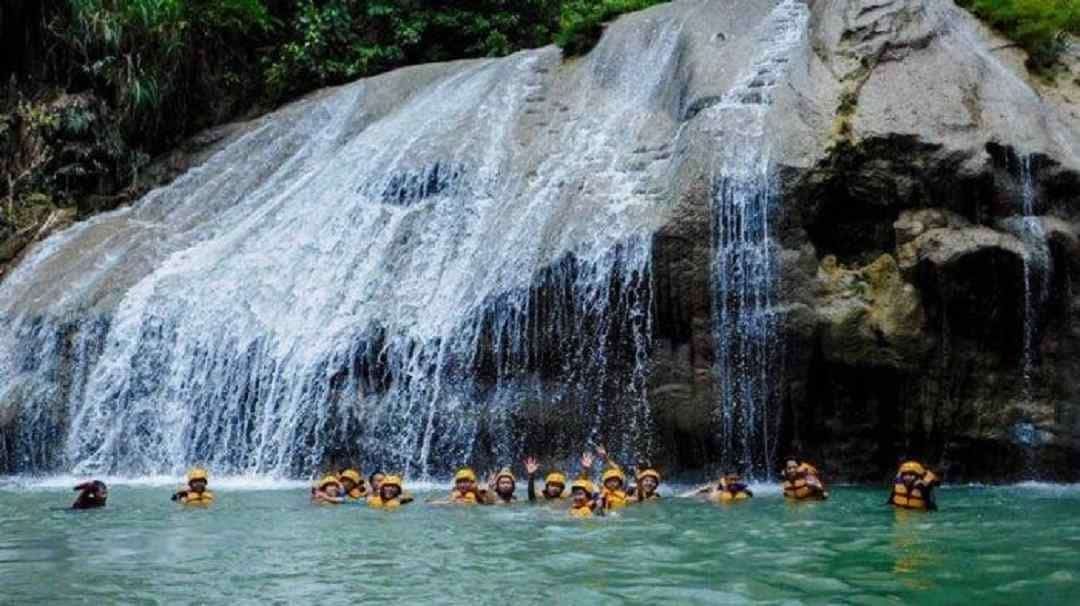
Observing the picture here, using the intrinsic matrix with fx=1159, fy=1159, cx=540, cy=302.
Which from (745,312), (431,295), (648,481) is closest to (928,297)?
(745,312)

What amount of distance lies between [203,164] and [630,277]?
11.3m

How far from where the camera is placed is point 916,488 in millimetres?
10703

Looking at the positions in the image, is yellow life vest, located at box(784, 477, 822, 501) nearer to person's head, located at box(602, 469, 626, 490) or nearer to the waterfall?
person's head, located at box(602, 469, 626, 490)

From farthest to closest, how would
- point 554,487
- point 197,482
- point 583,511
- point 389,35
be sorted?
point 389,35
point 554,487
point 197,482
point 583,511

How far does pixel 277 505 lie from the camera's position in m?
12.0

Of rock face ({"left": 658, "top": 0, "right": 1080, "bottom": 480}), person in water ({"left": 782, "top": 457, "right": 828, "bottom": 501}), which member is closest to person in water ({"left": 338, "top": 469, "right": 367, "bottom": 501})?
rock face ({"left": 658, "top": 0, "right": 1080, "bottom": 480})

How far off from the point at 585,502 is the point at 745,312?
392 cm

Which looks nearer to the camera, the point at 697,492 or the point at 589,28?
the point at 697,492

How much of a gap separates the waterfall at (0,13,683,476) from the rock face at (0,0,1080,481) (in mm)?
144

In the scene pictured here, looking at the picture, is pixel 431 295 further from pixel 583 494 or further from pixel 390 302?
pixel 583 494

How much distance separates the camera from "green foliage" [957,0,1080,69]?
1680 centimetres

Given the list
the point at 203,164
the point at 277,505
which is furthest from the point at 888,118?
the point at 203,164

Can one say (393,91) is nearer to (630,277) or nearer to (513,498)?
(630,277)

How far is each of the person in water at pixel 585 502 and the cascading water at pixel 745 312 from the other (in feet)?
10.4
